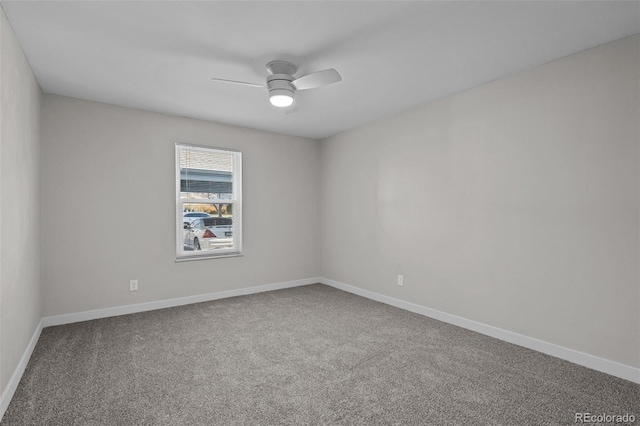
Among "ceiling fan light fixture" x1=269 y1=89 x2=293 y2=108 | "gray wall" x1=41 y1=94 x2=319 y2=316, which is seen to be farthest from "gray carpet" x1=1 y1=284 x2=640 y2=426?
"ceiling fan light fixture" x1=269 y1=89 x2=293 y2=108

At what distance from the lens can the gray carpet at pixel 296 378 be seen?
6.31 feet

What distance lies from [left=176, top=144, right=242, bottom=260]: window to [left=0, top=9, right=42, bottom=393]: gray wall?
1.47m

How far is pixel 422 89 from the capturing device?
3.28m

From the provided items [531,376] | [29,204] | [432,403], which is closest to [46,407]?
[29,204]

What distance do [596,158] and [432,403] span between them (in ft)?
7.08

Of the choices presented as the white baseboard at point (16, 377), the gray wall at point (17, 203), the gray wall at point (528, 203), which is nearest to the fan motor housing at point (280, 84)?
the gray wall at point (17, 203)

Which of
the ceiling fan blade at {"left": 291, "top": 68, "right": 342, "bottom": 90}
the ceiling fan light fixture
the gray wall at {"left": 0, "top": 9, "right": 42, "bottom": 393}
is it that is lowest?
the gray wall at {"left": 0, "top": 9, "right": 42, "bottom": 393}

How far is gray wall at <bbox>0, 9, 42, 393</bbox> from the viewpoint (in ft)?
6.55

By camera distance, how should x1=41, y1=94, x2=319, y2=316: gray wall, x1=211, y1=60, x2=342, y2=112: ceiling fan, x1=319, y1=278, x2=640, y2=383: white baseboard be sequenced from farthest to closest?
x1=41, y1=94, x2=319, y2=316: gray wall → x1=211, y1=60, x2=342, y2=112: ceiling fan → x1=319, y1=278, x2=640, y2=383: white baseboard

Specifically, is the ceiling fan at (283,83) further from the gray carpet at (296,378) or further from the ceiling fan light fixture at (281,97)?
the gray carpet at (296,378)

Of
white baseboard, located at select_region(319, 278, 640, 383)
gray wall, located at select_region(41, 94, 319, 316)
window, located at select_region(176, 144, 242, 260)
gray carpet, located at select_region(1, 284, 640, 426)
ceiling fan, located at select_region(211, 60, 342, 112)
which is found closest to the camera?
gray carpet, located at select_region(1, 284, 640, 426)

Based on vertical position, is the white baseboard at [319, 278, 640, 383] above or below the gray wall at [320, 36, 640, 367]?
below

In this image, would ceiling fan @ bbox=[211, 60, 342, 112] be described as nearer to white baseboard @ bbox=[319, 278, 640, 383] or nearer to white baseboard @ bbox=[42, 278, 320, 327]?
white baseboard @ bbox=[319, 278, 640, 383]

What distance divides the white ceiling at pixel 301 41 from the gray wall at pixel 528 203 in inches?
12.7
